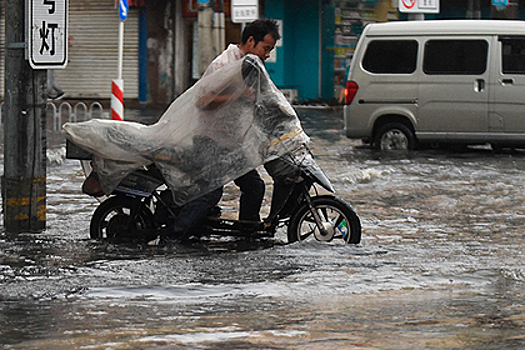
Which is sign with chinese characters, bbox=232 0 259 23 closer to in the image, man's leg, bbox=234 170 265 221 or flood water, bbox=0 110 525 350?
flood water, bbox=0 110 525 350

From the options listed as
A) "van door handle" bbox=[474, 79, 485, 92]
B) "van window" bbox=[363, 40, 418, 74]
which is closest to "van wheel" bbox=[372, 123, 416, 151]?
"van window" bbox=[363, 40, 418, 74]

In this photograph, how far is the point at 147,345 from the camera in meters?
4.35

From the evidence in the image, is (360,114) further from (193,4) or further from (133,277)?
(193,4)

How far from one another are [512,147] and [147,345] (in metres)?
11.2

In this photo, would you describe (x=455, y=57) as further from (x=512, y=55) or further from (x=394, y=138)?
(x=394, y=138)

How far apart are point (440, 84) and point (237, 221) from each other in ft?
25.7

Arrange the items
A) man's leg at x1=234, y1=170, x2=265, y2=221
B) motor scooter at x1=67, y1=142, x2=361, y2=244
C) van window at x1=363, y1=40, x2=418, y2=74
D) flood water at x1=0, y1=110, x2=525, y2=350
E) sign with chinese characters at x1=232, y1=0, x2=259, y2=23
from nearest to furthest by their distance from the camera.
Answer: flood water at x1=0, y1=110, x2=525, y2=350 → motor scooter at x1=67, y1=142, x2=361, y2=244 → man's leg at x1=234, y1=170, x2=265, y2=221 → van window at x1=363, y1=40, x2=418, y2=74 → sign with chinese characters at x1=232, y1=0, x2=259, y2=23

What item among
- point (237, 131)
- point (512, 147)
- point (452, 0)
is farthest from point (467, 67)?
point (452, 0)

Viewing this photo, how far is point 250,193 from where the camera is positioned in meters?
7.16

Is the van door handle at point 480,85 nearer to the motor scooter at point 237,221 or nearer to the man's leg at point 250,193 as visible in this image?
the motor scooter at point 237,221

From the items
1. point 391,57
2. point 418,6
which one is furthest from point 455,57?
point 418,6

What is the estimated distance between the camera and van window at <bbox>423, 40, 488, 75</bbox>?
552 inches

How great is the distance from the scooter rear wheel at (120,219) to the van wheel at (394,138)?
801 centimetres

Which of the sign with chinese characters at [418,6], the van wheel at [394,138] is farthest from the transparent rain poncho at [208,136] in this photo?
the sign with chinese characters at [418,6]
